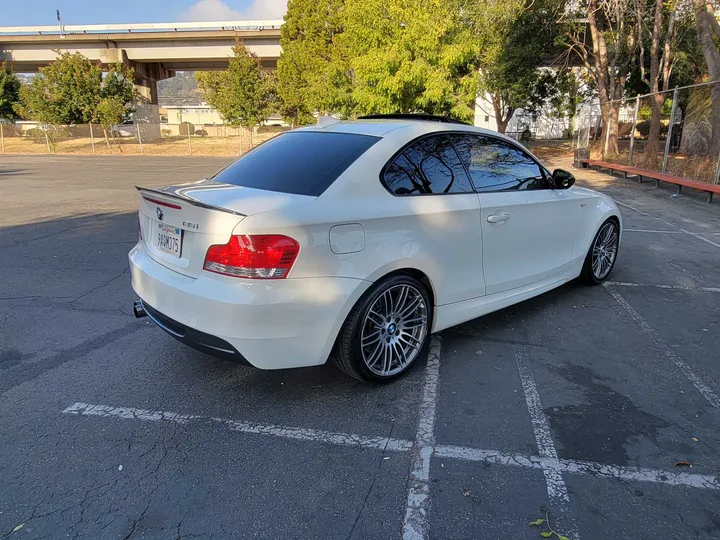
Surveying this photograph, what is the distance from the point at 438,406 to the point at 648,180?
50.8 feet

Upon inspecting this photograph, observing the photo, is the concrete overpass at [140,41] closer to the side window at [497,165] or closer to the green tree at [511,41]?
the green tree at [511,41]

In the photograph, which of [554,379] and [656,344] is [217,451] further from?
[656,344]

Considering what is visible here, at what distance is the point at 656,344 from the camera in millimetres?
4117

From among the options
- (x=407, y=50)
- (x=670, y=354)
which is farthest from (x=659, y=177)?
(x=670, y=354)

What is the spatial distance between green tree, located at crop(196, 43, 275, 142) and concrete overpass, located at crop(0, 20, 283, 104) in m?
10.9

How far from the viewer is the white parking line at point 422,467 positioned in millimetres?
2262

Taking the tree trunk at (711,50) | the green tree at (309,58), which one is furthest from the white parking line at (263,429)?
the green tree at (309,58)

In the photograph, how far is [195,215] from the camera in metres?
2.91

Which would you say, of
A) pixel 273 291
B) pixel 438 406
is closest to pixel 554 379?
pixel 438 406

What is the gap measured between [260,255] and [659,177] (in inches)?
563

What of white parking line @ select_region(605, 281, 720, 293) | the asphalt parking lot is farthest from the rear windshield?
white parking line @ select_region(605, 281, 720, 293)

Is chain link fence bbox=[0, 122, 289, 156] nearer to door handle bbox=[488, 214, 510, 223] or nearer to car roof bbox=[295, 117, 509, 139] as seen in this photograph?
car roof bbox=[295, 117, 509, 139]

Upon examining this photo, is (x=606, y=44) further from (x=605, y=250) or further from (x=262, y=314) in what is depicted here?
(x=262, y=314)

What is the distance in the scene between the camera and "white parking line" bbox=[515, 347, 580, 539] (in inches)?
91.0
